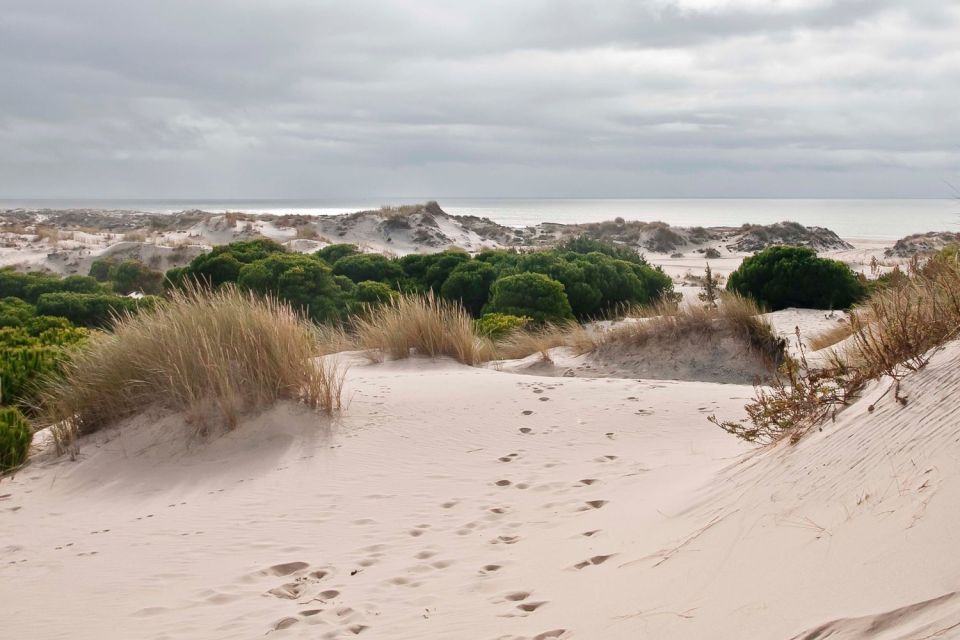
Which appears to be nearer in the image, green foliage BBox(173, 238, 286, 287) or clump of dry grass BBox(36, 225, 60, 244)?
green foliage BBox(173, 238, 286, 287)

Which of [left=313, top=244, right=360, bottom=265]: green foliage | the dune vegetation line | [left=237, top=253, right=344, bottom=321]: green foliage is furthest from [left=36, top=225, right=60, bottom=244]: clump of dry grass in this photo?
[left=237, top=253, right=344, bottom=321]: green foliage

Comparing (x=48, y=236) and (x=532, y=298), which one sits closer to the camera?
(x=532, y=298)

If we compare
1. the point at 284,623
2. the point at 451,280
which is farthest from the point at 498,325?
the point at 284,623

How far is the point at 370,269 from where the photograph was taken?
20.8m

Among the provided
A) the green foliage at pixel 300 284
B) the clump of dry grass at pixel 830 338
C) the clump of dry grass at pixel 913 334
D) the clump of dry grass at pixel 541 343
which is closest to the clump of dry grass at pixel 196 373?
the clump of dry grass at pixel 541 343

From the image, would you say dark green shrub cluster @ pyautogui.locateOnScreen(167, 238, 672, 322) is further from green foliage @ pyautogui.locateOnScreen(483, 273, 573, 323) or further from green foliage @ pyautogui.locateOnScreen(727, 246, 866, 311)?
green foliage @ pyautogui.locateOnScreen(727, 246, 866, 311)

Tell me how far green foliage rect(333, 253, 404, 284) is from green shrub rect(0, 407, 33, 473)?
13.3 m

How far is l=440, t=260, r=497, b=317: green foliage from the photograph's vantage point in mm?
18562

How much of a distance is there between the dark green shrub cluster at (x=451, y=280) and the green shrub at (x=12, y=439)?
7.61 m

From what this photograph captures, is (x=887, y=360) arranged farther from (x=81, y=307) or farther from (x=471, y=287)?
(x=81, y=307)

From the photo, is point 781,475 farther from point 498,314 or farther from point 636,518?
point 498,314

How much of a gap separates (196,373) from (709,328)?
7.21 m

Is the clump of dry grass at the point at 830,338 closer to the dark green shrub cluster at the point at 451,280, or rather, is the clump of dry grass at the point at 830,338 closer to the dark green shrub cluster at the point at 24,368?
the dark green shrub cluster at the point at 451,280

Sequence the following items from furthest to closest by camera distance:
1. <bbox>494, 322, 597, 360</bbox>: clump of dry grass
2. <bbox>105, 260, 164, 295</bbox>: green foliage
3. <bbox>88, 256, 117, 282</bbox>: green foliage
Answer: <bbox>88, 256, 117, 282</bbox>: green foliage → <bbox>105, 260, 164, 295</bbox>: green foliage → <bbox>494, 322, 597, 360</bbox>: clump of dry grass
